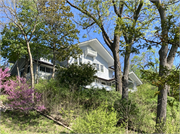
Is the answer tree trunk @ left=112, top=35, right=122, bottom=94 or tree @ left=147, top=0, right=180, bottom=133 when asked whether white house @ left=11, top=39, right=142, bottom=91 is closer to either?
tree trunk @ left=112, top=35, right=122, bottom=94

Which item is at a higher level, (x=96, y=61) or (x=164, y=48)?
(x=96, y=61)

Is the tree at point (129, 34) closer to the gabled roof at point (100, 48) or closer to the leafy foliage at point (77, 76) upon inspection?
the leafy foliage at point (77, 76)

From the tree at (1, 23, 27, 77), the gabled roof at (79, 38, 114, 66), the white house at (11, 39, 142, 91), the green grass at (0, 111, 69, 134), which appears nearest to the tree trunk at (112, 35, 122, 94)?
the green grass at (0, 111, 69, 134)

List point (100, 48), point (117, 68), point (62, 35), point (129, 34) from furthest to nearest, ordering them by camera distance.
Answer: point (100, 48)
point (62, 35)
point (117, 68)
point (129, 34)

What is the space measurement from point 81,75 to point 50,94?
3.69 metres

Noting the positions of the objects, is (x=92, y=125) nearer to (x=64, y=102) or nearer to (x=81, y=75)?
(x=64, y=102)

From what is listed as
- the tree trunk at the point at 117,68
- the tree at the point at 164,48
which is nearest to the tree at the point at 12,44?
the tree trunk at the point at 117,68

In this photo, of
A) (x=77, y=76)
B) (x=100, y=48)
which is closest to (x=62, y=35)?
(x=77, y=76)

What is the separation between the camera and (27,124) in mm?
7648

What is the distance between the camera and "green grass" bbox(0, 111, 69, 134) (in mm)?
7117

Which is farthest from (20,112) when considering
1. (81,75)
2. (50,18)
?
(50,18)

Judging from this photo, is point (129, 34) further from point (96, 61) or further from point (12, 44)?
point (96, 61)

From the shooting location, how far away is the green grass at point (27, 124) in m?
7.12

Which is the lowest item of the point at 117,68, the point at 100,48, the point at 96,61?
the point at 117,68
